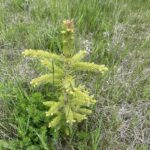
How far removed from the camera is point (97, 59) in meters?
3.37

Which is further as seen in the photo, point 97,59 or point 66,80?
point 97,59

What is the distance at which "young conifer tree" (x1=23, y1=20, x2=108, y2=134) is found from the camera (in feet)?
7.59

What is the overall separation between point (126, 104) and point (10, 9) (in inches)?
72.9

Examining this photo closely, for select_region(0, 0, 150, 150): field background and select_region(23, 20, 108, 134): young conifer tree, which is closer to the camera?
select_region(23, 20, 108, 134): young conifer tree

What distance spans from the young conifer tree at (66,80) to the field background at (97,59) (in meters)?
0.14

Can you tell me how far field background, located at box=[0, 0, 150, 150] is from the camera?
2719mm

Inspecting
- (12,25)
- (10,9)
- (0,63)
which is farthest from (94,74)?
(10,9)

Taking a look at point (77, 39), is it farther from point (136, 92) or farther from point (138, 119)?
point (138, 119)

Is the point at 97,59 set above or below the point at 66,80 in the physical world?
below

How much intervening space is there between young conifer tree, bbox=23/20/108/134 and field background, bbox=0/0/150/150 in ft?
0.47

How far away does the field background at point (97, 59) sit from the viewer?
8.92 ft

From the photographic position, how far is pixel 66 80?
2.36 m

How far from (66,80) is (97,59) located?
41.9 inches

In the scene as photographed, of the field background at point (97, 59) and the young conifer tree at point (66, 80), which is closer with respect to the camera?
the young conifer tree at point (66, 80)
